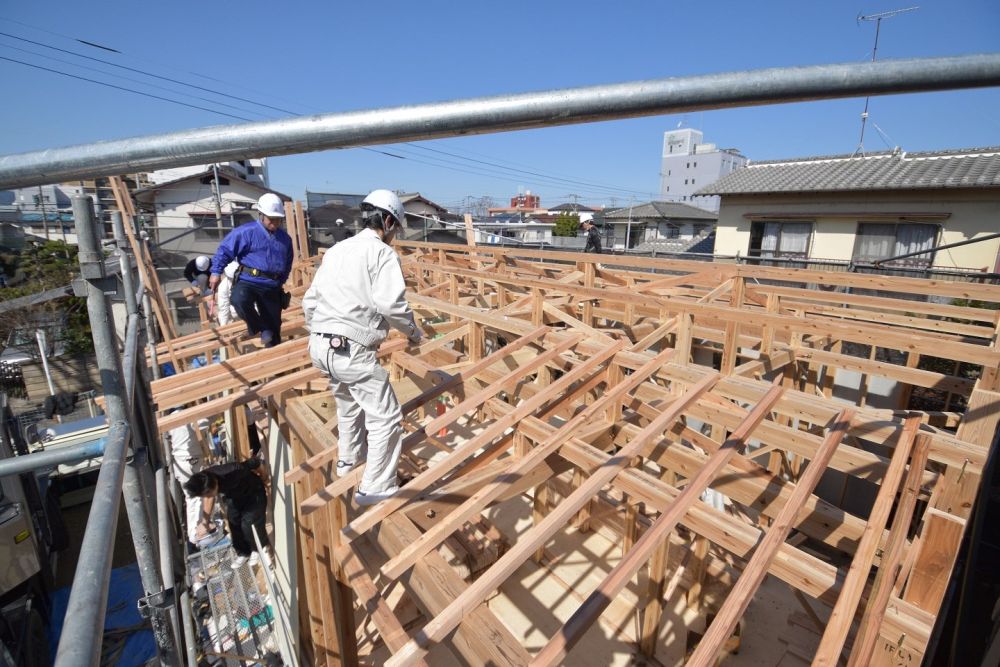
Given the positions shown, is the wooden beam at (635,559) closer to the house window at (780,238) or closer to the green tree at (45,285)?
the house window at (780,238)

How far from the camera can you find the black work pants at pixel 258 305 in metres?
5.27

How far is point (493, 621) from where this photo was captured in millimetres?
2078

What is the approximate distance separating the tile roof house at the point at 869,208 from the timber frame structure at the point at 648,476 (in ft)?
26.7

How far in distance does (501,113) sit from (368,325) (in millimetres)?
2365

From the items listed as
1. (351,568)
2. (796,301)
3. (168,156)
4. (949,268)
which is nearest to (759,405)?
(351,568)

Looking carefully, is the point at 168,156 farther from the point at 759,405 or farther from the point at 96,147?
the point at 759,405

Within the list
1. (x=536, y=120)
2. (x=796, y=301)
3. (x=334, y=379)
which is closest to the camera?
(x=536, y=120)

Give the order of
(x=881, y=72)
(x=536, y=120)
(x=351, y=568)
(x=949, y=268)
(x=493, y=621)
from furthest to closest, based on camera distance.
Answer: (x=949, y=268) < (x=351, y=568) < (x=493, y=621) < (x=536, y=120) < (x=881, y=72)

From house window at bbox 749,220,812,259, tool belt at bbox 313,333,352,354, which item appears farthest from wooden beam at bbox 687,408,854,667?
house window at bbox 749,220,812,259

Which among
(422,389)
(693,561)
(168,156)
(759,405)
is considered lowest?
(693,561)

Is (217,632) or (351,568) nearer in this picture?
(351,568)

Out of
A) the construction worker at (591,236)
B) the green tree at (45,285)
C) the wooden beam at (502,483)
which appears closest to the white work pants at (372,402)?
the wooden beam at (502,483)

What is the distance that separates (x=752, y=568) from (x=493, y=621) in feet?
3.77

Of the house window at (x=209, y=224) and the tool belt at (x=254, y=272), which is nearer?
the tool belt at (x=254, y=272)
